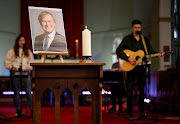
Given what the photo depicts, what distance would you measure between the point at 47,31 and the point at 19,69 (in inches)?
77.0

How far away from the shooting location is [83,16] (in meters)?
9.60

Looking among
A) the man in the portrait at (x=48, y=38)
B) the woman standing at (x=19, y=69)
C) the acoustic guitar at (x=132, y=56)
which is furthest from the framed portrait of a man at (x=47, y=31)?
the woman standing at (x=19, y=69)

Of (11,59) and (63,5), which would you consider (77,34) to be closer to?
(63,5)

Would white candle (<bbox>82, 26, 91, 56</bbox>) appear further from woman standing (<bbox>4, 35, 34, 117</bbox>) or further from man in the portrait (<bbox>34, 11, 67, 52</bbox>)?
woman standing (<bbox>4, 35, 34, 117</bbox>)

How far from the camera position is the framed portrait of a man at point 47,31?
2676 mm

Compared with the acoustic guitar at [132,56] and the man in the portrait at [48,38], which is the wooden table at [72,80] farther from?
the acoustic guitar at [132,56]

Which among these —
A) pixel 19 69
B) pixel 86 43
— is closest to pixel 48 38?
pixel 86 43

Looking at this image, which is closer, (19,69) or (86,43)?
(86,43)

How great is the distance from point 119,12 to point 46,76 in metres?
7.32

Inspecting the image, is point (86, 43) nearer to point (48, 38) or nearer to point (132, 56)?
point (48, 38)

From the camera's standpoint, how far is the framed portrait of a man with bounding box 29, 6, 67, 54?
105 inches

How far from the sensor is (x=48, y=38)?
269 cm

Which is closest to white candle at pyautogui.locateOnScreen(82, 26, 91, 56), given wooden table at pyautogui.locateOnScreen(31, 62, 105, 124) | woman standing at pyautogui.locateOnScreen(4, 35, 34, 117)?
wooden table at pyautogui.locateOnScreen(31, 62, 105, 124)

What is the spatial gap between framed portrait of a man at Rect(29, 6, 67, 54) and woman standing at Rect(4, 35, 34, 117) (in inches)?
75.3
